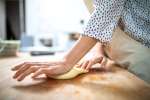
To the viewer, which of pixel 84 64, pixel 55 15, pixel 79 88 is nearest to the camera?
pixel 79 88

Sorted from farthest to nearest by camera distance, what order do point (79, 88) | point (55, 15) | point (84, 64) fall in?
1. point (55, 15)
2. point (84, 64)
3. point (79, 88)

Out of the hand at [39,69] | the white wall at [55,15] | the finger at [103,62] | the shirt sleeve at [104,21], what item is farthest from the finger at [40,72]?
the white wall at [55,15]

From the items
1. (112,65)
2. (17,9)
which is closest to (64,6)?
(17,9)

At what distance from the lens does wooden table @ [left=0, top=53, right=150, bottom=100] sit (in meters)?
0.48

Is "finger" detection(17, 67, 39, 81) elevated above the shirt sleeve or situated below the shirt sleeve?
below

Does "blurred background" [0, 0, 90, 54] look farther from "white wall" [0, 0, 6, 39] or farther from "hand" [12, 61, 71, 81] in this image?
"hand" [12, 61, 71, 81]

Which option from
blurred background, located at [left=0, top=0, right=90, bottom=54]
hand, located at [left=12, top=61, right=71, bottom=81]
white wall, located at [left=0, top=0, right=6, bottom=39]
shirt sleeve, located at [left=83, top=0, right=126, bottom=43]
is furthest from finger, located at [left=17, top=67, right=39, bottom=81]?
white wall, located at [left=0, top=0, right=6, bottom=39]

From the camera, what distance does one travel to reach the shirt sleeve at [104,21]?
58 centimetres

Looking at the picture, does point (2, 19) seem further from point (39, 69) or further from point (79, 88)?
point (79, 88)

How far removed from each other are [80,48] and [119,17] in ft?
0.41

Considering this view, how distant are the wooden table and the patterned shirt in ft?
0.35

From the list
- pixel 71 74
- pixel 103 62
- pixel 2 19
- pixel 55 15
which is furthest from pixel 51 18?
pixel 71 74

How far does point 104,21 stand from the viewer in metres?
0.58

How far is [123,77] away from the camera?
0.67m
